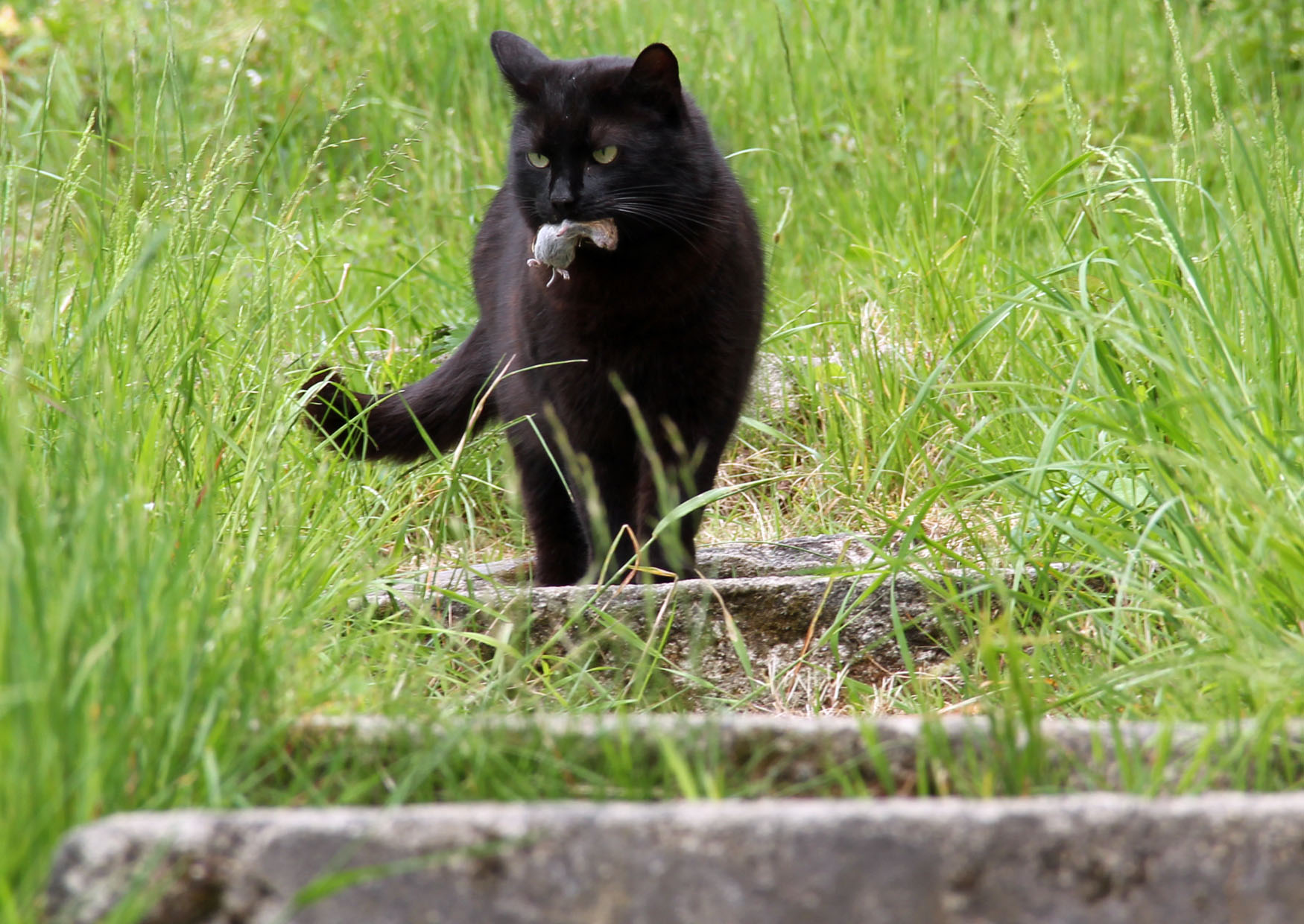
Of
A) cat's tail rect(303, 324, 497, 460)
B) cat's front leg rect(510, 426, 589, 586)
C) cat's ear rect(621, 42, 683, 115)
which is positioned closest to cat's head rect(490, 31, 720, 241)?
cat's ear rect(621, 42, 683, 115)

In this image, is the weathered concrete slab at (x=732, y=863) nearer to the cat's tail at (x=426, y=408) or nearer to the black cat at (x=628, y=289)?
the black cat at (x=628, y=289)

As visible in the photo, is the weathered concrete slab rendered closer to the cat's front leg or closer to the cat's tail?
the cat's tail

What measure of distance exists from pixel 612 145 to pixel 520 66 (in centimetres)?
28

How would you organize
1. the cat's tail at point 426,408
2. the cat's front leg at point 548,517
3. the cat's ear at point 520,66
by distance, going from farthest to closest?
the cat's front leg at point 548,517 < the cat's tail at point 426,408 < the cat's ear at point 520,66

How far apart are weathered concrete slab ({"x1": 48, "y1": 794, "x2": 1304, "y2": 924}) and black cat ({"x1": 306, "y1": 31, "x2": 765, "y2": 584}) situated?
1.44 m

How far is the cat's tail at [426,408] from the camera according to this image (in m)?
2.66

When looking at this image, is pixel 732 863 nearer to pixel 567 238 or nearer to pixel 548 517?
pixel 567 238

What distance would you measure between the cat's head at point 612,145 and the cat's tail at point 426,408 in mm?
442

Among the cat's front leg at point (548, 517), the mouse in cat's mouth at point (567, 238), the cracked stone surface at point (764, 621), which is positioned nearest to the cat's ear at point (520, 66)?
the mouse in cat's mouth at point (567, 238)

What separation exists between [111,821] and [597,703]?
34.0 inches

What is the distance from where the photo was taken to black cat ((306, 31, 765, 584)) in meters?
2.39

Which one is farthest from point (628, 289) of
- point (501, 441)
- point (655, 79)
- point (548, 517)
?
point (501, 441)

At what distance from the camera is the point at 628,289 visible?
2449 millimetres

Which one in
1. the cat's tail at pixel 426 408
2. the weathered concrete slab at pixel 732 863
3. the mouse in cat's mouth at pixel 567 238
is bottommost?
the cat's tail at pixel 426 408
